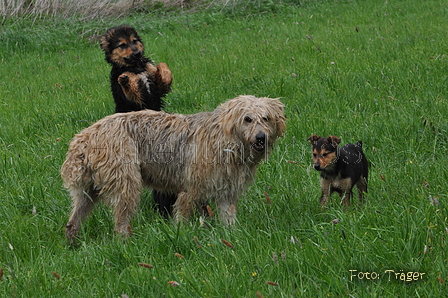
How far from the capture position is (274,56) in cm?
987

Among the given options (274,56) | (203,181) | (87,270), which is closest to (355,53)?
(274,56)

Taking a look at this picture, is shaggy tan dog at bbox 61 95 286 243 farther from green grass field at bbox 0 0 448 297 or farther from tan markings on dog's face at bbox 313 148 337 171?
tan markings on dog's face at bbox 313 148 337 171

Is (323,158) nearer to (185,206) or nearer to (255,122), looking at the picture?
(255,122)

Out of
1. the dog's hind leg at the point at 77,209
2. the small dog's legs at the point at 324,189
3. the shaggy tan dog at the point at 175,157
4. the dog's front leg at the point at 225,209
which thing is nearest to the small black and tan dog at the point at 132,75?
the shaggy tan dog at the point at 175,157

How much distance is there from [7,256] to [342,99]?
15.6 ft

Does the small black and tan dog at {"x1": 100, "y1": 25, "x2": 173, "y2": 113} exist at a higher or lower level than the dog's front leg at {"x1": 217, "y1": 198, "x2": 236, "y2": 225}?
higher

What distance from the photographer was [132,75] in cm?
600

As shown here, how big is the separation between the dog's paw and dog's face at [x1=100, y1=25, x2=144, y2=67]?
1.27 feet

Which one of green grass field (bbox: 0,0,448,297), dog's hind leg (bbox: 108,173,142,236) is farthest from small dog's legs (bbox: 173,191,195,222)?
dog's hind leg (bbox: 108,173,142,236)

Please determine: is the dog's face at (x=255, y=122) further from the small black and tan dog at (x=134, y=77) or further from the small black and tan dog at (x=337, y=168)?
the small black and tan dog at (x=134, y=77)

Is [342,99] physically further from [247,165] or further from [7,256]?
[7,256]

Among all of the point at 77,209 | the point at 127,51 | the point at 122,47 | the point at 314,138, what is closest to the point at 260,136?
the point at 314,138

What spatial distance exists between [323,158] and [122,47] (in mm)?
2689

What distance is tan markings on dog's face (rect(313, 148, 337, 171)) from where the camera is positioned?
16.0ft
